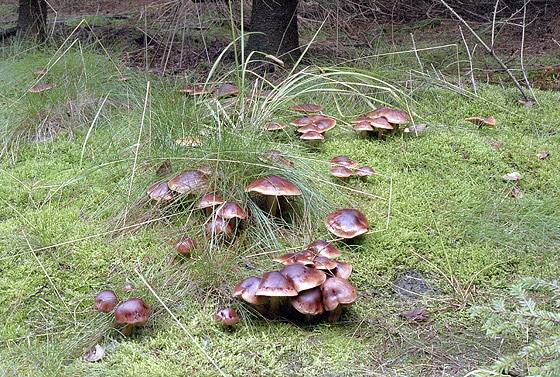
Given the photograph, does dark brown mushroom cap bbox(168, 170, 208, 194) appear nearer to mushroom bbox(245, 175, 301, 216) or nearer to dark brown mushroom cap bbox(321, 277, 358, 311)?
mushroom bbox(245, 175, 301, 216)

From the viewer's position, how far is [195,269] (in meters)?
2.56

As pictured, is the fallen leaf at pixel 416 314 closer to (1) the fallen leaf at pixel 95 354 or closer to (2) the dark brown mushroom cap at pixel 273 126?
(1) the fallen leaf at pixel 95 354

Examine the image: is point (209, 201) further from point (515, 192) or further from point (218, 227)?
point (515, 192)

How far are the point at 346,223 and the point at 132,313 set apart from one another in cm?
123

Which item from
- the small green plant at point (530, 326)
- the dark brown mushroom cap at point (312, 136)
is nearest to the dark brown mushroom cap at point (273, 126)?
the dark brown mushroom cap at point (312, 136)

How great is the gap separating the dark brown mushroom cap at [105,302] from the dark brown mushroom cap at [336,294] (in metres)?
0.98

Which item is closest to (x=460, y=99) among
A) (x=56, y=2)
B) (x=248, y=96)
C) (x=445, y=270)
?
(x=248, y=96)

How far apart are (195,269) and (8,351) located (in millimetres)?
910

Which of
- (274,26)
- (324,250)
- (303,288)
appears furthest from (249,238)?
(274,26)

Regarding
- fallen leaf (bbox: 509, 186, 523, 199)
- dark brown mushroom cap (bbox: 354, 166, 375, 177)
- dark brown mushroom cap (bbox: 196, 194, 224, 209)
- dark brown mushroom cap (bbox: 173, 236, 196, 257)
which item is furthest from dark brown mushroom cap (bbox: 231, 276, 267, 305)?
fallen leaf (bbox: 509, 186, 523, 199)

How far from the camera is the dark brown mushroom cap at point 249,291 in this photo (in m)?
2.26

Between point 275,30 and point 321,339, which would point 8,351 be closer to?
point 321,339

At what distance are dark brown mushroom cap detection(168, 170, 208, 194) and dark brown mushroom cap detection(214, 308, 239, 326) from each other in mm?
785

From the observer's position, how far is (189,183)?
110 inches
